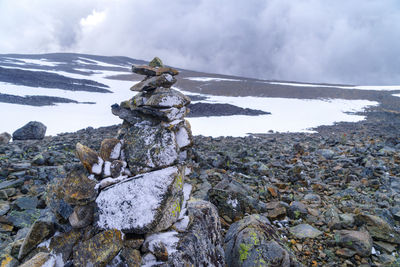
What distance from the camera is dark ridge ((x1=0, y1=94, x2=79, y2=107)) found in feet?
129

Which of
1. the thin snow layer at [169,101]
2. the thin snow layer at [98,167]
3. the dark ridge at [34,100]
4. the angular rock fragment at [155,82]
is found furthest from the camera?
the dark ridge at [34,100]

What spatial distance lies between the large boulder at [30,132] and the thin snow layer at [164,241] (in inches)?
807

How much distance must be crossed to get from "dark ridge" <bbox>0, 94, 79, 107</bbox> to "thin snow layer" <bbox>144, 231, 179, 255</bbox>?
44478 millimetres

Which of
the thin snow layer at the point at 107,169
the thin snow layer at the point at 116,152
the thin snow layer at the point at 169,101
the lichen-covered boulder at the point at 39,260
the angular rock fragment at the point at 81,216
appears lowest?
the lichen-covered boulder at the point at 39,260

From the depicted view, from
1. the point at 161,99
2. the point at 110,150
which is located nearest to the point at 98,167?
the point at 110,150

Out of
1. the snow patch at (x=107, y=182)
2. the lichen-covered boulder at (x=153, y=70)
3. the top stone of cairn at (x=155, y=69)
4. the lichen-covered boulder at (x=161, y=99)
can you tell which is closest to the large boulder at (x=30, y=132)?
the top stone of cairn at (x=155, y=69)

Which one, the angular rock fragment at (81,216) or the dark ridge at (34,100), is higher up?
the angular rock fragment at (81,216)

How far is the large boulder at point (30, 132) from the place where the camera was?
779 inches

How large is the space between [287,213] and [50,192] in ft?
21.7

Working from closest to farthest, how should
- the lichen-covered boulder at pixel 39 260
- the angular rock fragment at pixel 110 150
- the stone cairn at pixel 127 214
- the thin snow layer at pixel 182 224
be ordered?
the lichen-covered boulder at pixel 39 260 < the stone cairn at pixel 127 214 < the thin snow layer at pixel 182 224 < the angular rock fragment at pixel 110 150

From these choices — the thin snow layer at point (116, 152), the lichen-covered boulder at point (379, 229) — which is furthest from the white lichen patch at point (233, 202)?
the thin snow layer at point (116, 152)

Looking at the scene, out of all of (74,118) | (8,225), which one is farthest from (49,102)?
(8,225)

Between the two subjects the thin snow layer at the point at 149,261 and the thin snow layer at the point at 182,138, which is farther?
the thin snow layer at the point at 182,138

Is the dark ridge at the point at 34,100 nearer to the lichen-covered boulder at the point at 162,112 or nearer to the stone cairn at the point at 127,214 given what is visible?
the lichen-covered boulder at the point at 162,112
